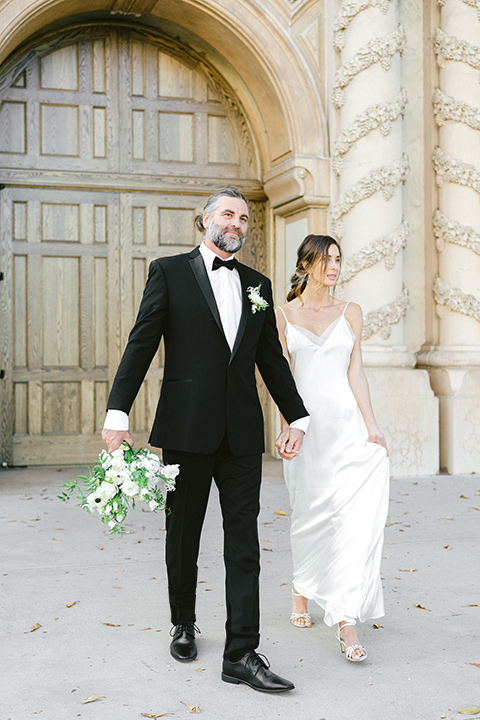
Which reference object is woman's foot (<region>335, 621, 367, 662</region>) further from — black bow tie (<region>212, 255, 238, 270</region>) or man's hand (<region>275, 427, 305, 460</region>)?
black bow tie (<region>212, 255, 238, 270</region>)

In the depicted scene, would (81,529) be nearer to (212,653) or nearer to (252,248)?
(212,653)

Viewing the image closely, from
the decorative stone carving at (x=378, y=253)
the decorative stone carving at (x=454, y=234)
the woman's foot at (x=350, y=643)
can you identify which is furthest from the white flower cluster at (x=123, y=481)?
the decorative stone carving at (x=454, y=234)

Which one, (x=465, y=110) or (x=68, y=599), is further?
(x=465, y=110)

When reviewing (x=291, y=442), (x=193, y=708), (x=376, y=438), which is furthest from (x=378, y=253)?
(x=193, y=708)

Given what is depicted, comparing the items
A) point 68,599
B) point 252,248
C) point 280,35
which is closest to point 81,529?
point 68,599

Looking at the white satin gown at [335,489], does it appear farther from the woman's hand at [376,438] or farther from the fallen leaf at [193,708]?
the fallen leaf at [193,708]

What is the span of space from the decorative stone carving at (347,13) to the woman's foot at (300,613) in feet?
20.1

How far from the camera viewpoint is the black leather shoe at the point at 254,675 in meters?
2.98

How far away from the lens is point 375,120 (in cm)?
786

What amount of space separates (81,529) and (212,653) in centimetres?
251

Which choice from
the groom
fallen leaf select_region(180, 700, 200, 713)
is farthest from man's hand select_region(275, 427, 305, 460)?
fallen leaf select_region(180, 700, 200, 713)

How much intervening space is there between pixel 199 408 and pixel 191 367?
0.56 feet

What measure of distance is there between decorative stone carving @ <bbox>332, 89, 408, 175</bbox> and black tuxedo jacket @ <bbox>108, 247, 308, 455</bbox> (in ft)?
16.8

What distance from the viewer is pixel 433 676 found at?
10.3 ft
